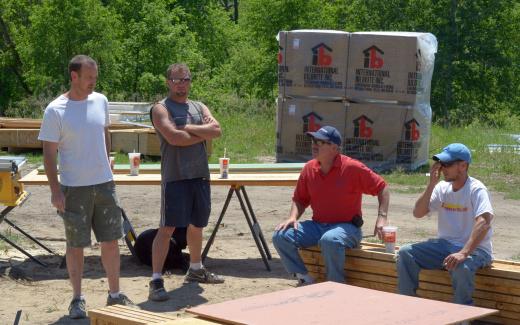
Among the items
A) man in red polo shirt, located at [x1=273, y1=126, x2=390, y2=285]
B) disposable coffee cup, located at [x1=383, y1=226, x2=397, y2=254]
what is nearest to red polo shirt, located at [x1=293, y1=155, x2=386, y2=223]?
man in red polo shirt, located at [x1=273, y1=126, x2=390, y2=285]

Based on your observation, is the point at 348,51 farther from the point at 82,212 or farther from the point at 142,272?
the point at 82,212

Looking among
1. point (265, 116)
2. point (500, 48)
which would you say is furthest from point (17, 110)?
point (500, 48)

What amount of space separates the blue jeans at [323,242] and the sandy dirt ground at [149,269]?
0.60 m

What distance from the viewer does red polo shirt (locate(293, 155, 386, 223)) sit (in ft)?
22.8

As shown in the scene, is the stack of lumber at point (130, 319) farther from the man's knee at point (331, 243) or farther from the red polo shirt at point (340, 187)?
the red polo shirt at point (340, 187)

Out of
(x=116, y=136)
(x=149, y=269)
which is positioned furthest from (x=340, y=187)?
(x=116, y=136)

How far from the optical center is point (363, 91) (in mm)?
15352

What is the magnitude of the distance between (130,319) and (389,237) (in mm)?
2802

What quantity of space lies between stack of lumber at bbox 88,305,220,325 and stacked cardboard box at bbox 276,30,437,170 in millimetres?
10969

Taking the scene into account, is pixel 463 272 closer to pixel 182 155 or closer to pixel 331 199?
pixel 331 199

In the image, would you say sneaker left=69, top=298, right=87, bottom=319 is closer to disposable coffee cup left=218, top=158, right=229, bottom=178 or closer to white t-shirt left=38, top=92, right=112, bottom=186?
white t-shirt left=38, top=92, right=112, bottom=186

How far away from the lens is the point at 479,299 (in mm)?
6203

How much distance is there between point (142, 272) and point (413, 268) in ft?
9.03

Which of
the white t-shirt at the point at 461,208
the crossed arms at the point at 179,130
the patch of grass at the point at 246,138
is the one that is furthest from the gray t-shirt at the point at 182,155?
the patch of grass at the point at 246,138
